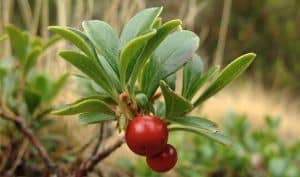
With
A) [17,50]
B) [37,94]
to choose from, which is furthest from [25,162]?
[17,50]

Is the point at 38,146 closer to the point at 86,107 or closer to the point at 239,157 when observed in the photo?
the point at 86,107

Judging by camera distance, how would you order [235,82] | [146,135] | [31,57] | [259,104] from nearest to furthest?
[146,135] < [31,57] < [259,104] < [235,82]

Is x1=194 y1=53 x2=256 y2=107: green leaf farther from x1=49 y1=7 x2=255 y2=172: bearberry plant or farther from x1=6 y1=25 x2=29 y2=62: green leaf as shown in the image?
x1=6 y1=25 x2=29 y2=62: green leaf

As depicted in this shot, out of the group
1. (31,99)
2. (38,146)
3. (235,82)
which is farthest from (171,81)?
(235,82)

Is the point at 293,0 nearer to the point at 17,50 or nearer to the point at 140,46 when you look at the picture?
A: the point at 17,50

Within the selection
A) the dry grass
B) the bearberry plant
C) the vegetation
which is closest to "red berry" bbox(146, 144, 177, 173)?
the bearberry plant
